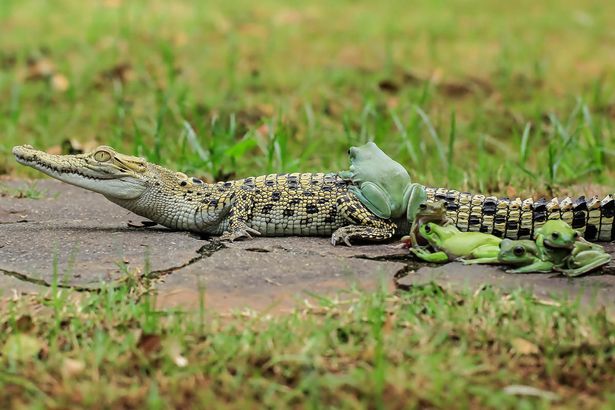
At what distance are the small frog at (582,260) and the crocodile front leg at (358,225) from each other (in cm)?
95

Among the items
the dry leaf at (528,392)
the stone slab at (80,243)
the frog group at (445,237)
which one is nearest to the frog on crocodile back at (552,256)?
the frog group at (445,237)

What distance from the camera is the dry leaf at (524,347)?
340 centimetres

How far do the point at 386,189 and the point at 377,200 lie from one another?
71mm

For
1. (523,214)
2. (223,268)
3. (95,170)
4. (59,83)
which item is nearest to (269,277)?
(223,268)

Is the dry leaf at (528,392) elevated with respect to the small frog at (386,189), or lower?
lower

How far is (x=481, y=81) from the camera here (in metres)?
9.25

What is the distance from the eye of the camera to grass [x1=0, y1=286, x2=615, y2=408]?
3.14 meters

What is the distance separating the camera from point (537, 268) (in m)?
4.08

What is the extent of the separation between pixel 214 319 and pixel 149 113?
15.8 ft

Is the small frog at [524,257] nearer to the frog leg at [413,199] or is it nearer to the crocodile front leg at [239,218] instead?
the frog leg at [413,199]

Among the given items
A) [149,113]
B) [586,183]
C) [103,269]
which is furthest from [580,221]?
[149,113]

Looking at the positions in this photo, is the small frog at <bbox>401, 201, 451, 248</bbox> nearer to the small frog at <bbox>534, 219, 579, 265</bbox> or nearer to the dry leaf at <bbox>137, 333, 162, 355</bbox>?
the small frog at <bbox>534, 219, 579, 265</bbox>

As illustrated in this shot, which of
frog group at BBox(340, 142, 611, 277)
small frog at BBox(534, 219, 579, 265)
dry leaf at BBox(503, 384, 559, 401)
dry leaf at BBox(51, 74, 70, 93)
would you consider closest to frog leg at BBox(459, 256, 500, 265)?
→ frog group at BBox(340, 142, 611, 277)

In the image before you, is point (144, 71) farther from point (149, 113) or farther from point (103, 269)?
point (103, 269)
